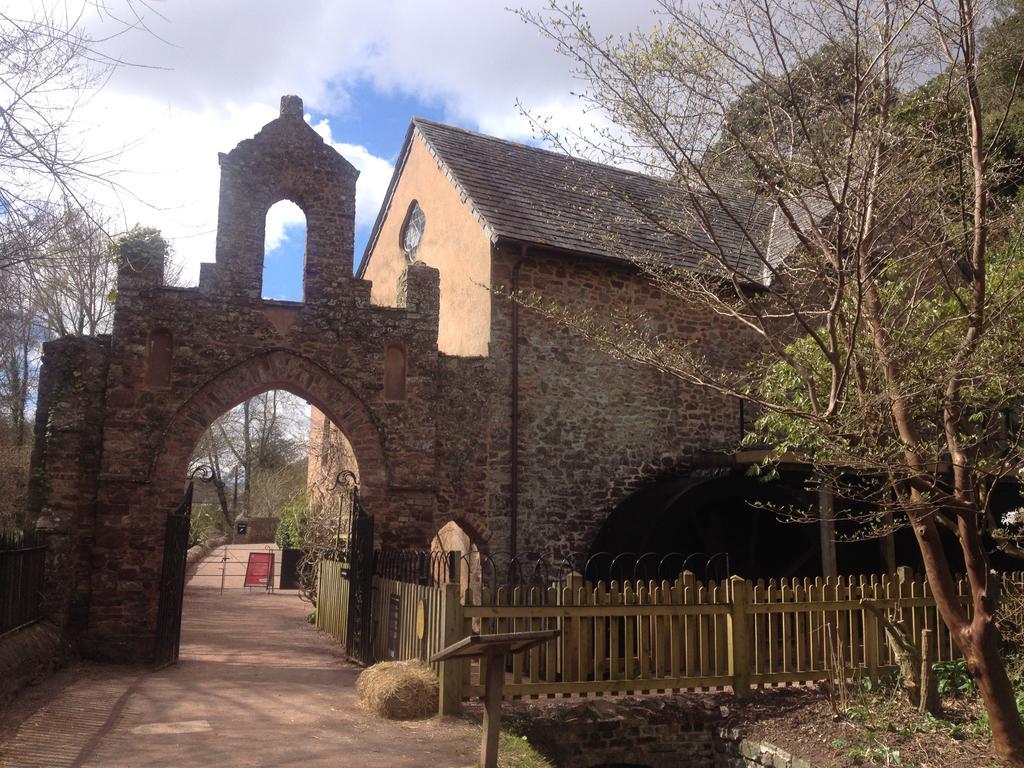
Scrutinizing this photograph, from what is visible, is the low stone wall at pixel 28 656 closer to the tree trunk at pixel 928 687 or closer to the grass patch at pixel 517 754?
the grass patch at pixel 517 754

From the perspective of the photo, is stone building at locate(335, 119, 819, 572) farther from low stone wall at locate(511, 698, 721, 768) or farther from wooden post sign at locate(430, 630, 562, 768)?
wooden post sign at locate(430, 630, 562, 768)

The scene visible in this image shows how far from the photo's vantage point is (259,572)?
19.6 meters

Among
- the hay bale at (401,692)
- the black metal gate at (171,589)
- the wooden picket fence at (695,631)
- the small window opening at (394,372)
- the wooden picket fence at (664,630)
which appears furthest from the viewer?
the small window opening at (394,372)

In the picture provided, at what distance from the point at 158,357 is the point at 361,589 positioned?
152 inches

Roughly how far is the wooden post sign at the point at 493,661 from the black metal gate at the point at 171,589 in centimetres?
509

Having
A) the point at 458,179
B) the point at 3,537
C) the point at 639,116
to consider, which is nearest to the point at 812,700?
the point at 639,116

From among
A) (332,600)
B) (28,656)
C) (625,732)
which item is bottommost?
(625,732)

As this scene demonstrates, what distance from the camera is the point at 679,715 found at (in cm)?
806

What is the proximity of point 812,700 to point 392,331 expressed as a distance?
21.9 ft

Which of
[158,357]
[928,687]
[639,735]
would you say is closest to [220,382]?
[158,357]

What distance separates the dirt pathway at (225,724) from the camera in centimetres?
584

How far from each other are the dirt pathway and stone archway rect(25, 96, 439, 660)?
56.9 inches

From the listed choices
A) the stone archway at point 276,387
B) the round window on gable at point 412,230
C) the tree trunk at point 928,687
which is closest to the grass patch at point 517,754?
the tree trunk at point 928,687

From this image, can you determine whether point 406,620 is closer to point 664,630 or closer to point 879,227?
point 664,630
